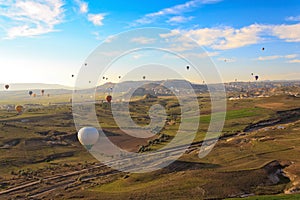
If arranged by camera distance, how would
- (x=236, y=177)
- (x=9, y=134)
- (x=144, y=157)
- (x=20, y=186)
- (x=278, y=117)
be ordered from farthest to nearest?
(x=278, y=117), (x=9, y=134), (x=144, y=157), (x=20, y=186), (x=236, y=177)

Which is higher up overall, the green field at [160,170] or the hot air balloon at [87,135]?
the hot air balloon at [87,135]

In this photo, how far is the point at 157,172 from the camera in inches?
1825

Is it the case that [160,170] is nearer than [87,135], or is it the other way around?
[87,135]

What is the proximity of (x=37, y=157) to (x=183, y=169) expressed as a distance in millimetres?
30819

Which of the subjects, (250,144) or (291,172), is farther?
(250,144)

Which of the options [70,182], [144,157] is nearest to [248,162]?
[144,157]

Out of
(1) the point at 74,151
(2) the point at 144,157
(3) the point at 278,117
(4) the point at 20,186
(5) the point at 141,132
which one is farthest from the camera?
(3) the point at 278,117

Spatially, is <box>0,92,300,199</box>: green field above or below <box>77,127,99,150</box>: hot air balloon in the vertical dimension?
below

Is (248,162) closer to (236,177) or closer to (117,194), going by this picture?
(236,177)

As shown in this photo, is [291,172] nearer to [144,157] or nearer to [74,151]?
A: [144,157]

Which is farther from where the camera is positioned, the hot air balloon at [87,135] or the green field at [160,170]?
the hot air balloon at [87,135]

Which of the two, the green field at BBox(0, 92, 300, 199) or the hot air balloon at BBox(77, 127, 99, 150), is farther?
the hot air balloon at BBox(77, 127, 99, 150)

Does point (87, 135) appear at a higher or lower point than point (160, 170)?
higher

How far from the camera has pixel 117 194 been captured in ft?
122
